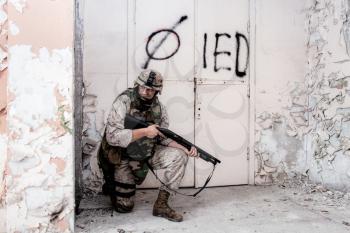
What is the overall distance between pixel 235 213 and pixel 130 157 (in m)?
1.07

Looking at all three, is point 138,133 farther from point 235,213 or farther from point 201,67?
point 201,67

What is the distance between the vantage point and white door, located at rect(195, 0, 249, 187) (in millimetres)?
4082

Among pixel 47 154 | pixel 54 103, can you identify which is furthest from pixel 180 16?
pixel 47 154

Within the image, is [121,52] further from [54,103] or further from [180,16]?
[54,103]

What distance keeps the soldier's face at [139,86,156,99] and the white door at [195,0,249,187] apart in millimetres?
1005

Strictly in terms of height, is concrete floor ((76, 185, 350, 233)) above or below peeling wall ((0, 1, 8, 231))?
below

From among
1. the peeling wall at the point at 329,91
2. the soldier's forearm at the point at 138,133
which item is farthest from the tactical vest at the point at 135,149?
the peeling wall at the point at 329,91

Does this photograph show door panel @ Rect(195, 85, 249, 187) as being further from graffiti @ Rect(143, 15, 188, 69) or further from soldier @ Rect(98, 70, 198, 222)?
soldier @ Rect(98, 70, 198, 222)

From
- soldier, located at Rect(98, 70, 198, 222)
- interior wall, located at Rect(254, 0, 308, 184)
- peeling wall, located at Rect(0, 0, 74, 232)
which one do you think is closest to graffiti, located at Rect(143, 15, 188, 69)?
soldier, located at Rect(98, 70, 198, 222)

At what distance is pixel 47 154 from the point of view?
8.84 feet

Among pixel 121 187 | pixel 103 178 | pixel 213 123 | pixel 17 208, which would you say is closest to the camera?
pixel 17 208

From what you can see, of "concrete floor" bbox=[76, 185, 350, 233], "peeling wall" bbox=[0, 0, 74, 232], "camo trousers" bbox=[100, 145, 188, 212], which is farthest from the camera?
"camo trousers" bbox=[100, 145, 188, 212]

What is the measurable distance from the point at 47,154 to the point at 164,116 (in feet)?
3.89

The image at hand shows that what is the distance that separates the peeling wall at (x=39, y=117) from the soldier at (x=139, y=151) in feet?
1.62
